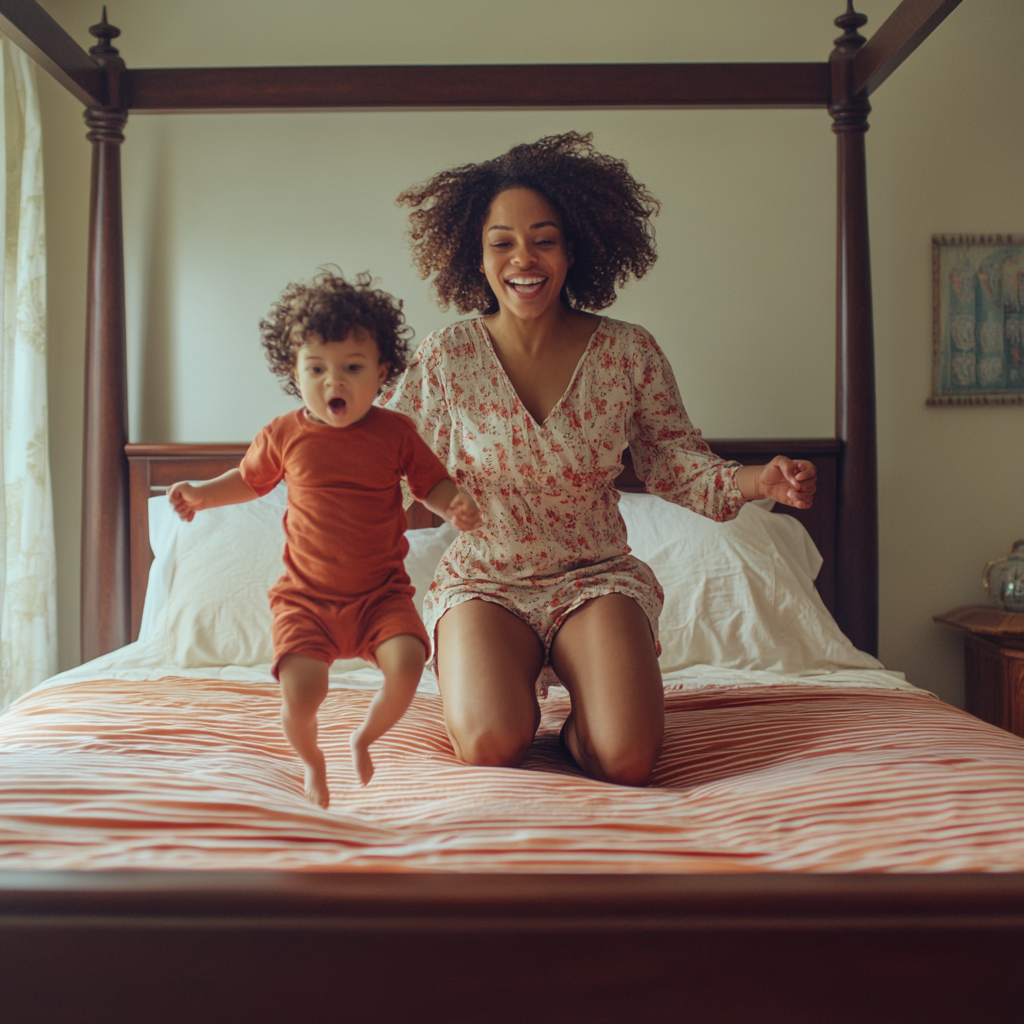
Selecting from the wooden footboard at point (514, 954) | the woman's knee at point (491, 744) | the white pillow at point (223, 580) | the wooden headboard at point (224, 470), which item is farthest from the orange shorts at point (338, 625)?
the wooden headboard at point (224, 470)

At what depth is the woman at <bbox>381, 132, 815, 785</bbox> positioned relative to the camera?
1490mm

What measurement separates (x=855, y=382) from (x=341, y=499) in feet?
6.31

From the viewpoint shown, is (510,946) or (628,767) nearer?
(510,946)

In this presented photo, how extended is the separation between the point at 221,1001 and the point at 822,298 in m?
2.67

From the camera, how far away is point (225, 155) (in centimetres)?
286

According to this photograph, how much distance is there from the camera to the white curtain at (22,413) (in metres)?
2.61

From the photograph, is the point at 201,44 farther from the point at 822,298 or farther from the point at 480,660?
the point at 480,660

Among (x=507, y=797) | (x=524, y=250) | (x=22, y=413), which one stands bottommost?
(x=507, y=797)

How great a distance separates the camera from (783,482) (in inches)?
52.6

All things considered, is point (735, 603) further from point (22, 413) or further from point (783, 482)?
point (22, 413)

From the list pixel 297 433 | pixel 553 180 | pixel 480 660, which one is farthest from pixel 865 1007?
pixel 553 180

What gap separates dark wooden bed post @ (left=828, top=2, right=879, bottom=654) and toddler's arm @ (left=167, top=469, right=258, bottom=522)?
1918 mm

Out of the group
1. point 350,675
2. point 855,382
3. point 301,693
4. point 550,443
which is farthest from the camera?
point 855,382

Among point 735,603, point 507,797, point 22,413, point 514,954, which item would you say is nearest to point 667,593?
point 735,603
